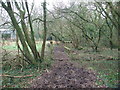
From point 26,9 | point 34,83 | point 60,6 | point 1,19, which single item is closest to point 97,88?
point 34,83

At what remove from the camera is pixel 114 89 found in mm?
5395

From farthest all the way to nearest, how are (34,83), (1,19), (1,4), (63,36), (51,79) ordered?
(63,36), (1,19), (1,4), (51,79), (34,83)

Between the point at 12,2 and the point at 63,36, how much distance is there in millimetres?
17017

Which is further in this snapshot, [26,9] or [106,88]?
[26,9]

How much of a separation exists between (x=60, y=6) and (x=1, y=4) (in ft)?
24.5

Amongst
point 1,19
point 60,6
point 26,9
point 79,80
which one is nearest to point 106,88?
point 79,80

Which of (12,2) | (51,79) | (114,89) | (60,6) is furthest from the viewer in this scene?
(60,6)

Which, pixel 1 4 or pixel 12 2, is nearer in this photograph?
pixel 1 4

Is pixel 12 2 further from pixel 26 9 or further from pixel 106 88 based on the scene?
pixel 106 88

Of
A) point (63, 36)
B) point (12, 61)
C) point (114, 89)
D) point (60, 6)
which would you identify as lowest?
point (114, 89)

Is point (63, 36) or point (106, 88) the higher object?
point (63, 36)

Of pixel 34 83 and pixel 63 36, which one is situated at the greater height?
pixel 63 36

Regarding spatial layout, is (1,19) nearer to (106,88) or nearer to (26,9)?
(26,9)

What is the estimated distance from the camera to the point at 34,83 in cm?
629
